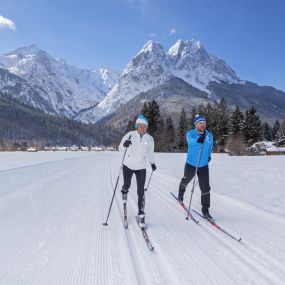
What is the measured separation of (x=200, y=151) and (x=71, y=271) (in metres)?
3.93

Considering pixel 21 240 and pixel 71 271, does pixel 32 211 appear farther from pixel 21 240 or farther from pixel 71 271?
pixel 71 271

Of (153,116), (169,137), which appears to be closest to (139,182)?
(153,116)

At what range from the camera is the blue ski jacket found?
676 cm

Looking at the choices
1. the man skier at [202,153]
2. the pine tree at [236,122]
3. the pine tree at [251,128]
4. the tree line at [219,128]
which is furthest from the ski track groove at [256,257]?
the pine tree at [236,122]

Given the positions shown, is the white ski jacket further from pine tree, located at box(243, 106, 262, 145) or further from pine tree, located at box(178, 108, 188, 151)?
pine tree, located at box(178, 108, 188, 151)

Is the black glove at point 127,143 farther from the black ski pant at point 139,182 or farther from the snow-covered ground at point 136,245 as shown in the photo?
the snow-covered ground at point 136,245

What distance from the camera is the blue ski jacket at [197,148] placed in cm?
676

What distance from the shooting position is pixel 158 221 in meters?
6.33

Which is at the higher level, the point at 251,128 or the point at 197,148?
the point at 251,128

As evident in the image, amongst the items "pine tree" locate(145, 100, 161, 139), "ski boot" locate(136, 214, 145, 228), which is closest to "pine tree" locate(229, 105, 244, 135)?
"pine tree" locate(145, 100, 161, 139)

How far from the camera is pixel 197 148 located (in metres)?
6.90

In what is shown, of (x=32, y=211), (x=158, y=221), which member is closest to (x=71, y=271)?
(x=158, y=221)

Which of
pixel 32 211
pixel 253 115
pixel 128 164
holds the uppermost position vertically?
pixel 253 115

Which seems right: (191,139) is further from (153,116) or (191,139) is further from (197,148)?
(153,116)
